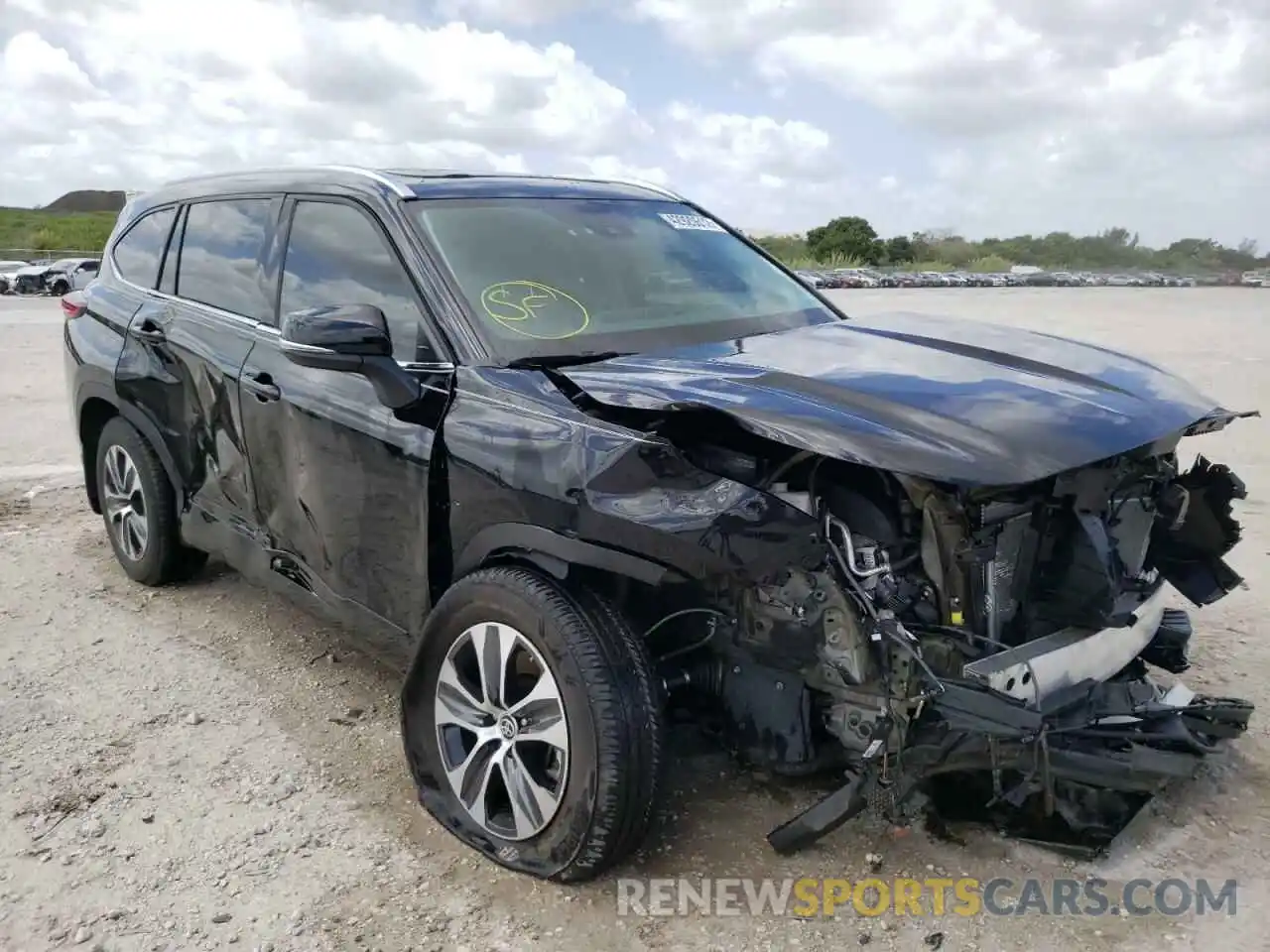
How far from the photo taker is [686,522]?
8.11ft

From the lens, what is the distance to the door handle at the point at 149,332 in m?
4.40

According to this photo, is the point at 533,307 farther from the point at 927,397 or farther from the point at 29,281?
the point at 29,281

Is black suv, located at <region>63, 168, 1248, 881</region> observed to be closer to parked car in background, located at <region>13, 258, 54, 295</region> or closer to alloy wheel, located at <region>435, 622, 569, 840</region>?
alloy wheel, located at <region>435, 622, 569, 840</region>

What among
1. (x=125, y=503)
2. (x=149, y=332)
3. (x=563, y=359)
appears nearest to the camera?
(x=563, y=359)

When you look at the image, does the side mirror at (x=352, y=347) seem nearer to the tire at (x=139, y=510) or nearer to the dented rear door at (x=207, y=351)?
the dented rear door at (x=207, y=351)

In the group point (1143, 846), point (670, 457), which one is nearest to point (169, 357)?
point (670, 457)

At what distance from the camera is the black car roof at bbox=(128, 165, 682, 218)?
357 cm

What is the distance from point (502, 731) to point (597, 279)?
152cm

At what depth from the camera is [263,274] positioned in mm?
3887

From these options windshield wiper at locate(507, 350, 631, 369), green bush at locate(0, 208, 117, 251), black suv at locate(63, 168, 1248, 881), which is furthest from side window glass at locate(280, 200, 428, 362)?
green bush at locate(0, 208, 117, 251)

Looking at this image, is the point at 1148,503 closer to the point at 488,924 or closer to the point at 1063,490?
the point at 1063,490

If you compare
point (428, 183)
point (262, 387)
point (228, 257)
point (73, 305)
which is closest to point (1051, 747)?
point (428, 183)

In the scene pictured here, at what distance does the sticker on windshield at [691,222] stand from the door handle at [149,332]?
213 cm

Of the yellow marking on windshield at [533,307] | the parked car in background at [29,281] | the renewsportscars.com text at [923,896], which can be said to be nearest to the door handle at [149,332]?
the yellow marking on windshield at [533,307]
